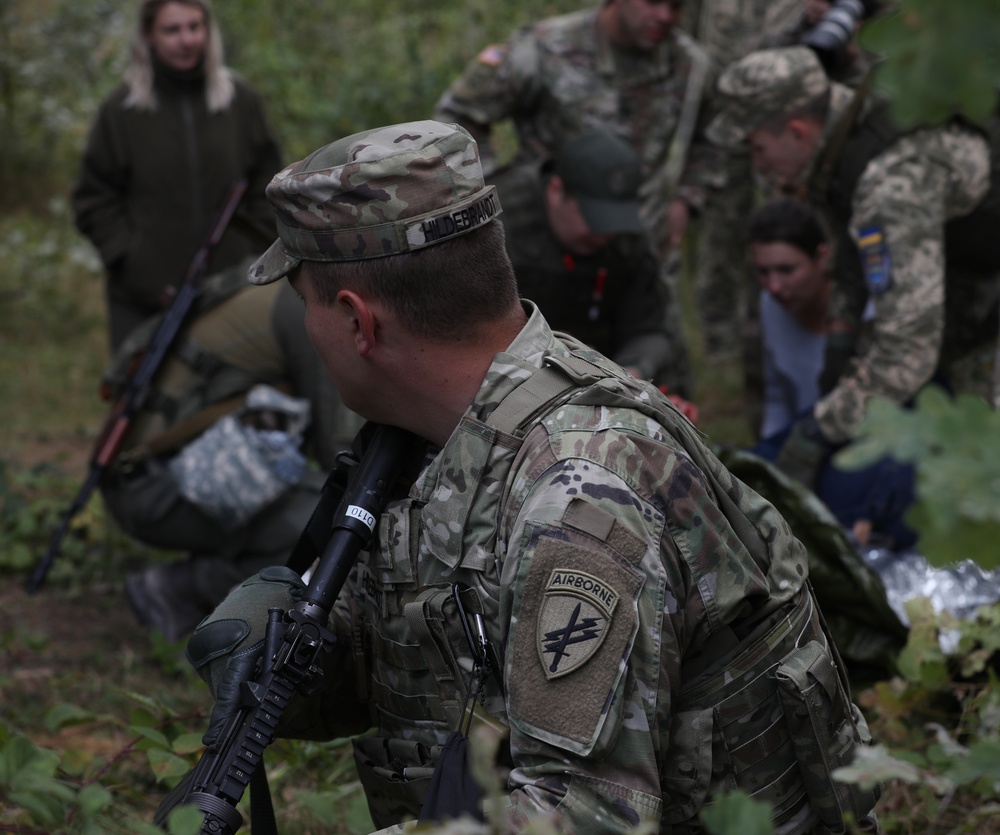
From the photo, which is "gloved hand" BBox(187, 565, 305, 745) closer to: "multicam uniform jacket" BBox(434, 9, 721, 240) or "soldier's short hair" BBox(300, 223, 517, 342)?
"soldier's short hair" BBox(300, 223, 517, 342)

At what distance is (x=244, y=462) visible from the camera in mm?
3963

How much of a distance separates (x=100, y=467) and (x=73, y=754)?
64.4 inches

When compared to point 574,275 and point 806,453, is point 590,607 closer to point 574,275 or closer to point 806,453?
point 806,453

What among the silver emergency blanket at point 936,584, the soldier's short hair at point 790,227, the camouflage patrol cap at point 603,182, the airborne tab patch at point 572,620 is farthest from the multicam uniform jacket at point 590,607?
the soldier's short hair at point 790,227

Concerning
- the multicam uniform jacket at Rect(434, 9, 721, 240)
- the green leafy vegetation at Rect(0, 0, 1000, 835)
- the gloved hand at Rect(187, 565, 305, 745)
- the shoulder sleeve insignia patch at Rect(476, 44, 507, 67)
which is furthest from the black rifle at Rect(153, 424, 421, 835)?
the shoulder sleeve insignia patch at Rect(476, 44, 507, 67)

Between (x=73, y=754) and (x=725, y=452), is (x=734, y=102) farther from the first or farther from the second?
(x=73, y=754)

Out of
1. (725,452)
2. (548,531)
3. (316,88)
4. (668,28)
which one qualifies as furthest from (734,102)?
(316,88)

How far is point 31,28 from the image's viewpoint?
32.3 ft

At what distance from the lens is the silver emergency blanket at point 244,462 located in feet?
13.0

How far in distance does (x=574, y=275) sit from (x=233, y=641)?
8.40 ft

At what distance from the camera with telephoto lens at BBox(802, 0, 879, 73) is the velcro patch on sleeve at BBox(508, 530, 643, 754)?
3.53 metres

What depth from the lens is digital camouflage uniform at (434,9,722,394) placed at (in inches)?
191

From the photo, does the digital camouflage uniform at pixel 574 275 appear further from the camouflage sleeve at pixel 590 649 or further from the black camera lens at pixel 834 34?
the camouflage sleeve at pixel 590 649

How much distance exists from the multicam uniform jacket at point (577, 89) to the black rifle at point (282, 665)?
3.09 metres
